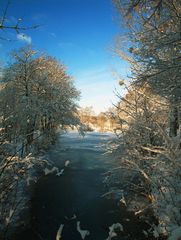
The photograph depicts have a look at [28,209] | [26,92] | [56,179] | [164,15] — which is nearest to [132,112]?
[164,15]

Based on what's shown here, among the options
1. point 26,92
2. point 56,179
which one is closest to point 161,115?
point 56,179

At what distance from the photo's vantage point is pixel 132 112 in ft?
29.4

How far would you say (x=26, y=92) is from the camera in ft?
58.3

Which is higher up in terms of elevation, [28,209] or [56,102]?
[56,102]

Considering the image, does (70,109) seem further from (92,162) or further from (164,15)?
(164,15)

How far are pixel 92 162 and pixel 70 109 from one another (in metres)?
6.16

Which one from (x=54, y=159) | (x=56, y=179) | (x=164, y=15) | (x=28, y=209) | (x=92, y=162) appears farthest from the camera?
(x=54, y=159)

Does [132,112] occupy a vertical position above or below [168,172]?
above

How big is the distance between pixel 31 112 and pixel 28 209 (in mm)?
8631

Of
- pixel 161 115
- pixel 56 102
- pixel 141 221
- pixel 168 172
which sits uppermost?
pixel 56 102

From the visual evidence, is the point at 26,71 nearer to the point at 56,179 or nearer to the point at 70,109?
the point at 70,109

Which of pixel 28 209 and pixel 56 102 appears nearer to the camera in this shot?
pixel 28 209

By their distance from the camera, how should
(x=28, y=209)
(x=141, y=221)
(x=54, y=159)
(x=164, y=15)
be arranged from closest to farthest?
(x=164, y=15), (x=141, y=221), (x=28, y=209), (x=54, y=159)

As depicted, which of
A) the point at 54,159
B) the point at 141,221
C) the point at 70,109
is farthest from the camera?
the point at 70,109
